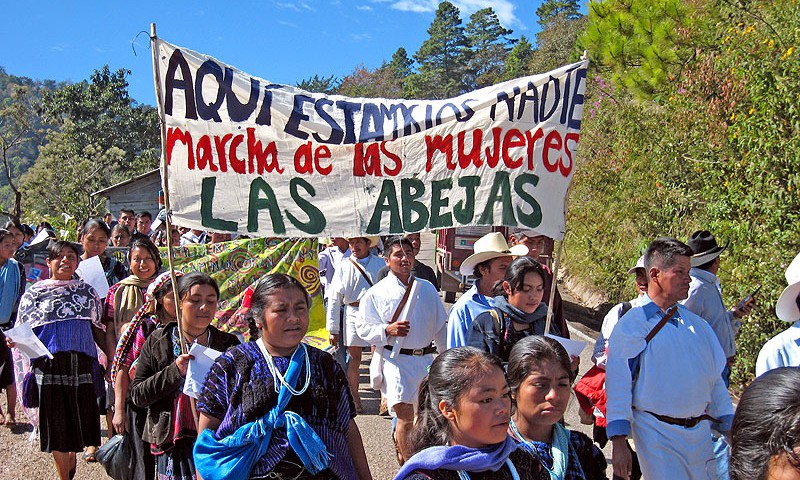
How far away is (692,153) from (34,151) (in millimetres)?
173439

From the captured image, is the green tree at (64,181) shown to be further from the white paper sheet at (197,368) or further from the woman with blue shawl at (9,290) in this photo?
the white paper sheet at (197,368)

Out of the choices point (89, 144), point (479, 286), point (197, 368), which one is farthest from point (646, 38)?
point (89, 144)

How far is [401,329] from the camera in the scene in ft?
19.3

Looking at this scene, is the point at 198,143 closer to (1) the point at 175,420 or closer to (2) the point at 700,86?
(1) the point at 175,420

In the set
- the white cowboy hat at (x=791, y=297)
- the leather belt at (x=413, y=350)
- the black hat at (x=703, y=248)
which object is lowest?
the leather belt at (x=413, y=350)

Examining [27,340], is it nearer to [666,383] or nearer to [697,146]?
[666,383]

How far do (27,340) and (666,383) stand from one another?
430cm

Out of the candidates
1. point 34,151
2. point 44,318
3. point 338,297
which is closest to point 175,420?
point 44,318

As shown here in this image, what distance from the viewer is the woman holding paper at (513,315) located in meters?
4.31

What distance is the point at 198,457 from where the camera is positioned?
314 centimetres

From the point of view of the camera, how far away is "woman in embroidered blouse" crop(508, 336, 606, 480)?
2.83 m

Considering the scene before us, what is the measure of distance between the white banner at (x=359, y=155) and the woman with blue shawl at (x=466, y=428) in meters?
1.72

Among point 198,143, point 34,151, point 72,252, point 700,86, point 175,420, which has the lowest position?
point 175,420

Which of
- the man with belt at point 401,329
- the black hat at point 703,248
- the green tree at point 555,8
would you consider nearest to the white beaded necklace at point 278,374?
the man with belt at point 401,329
